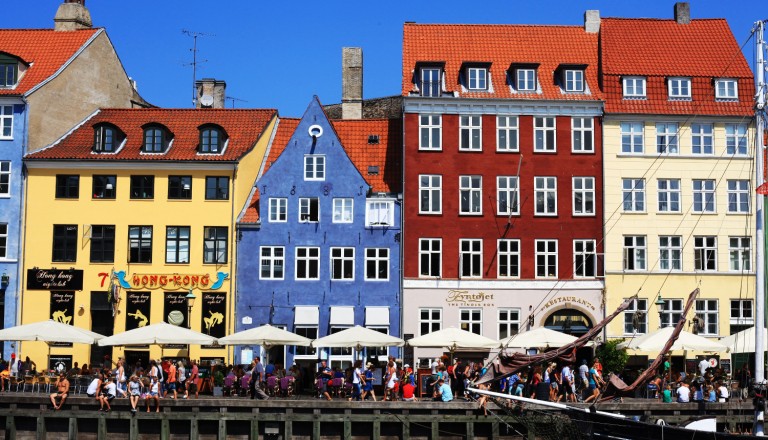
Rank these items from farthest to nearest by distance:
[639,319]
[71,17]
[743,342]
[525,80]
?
[71,17] < [525,80] < [639,319] < [743,342]

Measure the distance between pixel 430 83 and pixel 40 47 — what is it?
1867cm

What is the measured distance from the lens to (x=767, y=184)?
1283 inches

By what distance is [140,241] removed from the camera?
48.9 metres

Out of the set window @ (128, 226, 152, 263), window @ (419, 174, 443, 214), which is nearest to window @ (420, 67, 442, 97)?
window @ (419, 174, 443, 214)

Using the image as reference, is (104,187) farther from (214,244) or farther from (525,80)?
(525,80)

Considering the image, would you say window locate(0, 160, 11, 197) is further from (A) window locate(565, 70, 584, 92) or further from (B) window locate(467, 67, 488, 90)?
(A) window locate(565, 70, 584, 92)

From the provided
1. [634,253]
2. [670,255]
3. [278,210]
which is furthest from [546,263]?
[278,210]

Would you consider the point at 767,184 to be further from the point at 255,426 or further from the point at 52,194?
the point at 52,194

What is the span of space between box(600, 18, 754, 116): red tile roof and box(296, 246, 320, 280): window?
1445 cm

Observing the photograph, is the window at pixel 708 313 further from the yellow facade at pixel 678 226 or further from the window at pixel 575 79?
the window at pixel 575 79

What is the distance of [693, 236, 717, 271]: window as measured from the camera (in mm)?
49375

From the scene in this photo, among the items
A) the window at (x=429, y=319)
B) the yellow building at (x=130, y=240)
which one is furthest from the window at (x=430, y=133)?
the yellow building at (x=130, y=240)

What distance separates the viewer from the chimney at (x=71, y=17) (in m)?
55.8

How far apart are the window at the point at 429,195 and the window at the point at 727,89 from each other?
13.2 m
